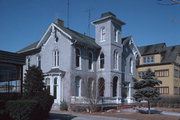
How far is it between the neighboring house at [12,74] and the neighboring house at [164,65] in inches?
1246

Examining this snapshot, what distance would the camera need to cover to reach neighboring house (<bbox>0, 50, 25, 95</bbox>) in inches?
546

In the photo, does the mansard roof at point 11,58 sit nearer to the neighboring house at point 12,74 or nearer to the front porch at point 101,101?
the neighboring house at point 12,74

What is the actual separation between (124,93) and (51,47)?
12742 mm

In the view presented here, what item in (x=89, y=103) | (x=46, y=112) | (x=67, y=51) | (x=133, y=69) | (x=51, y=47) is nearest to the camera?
(x=46, y=112)

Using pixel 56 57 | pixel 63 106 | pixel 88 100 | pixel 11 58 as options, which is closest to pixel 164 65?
pixel 56 57

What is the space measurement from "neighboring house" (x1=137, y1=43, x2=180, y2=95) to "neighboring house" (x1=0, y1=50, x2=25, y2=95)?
31.7m

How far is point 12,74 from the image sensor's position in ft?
47.5

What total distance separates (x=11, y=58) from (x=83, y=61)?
46.0 feet

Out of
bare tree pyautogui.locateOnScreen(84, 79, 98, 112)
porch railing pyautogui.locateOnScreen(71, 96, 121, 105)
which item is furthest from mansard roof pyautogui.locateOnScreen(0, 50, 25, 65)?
porch railing pyautogui.locateOnScreen(71, 96, 121, 105)

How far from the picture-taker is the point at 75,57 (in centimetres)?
2603

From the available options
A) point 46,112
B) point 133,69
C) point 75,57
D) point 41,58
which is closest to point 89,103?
point 75,57

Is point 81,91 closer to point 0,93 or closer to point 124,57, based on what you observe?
point 124,57

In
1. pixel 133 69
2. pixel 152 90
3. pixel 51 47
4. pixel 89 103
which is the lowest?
pixel 89 103

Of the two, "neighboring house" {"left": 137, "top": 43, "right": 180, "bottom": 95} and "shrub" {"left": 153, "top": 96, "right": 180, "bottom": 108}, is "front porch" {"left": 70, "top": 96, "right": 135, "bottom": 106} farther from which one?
"neighboring house" {"left": 137, "top": 43, "right": 180, "bottom": 95}
